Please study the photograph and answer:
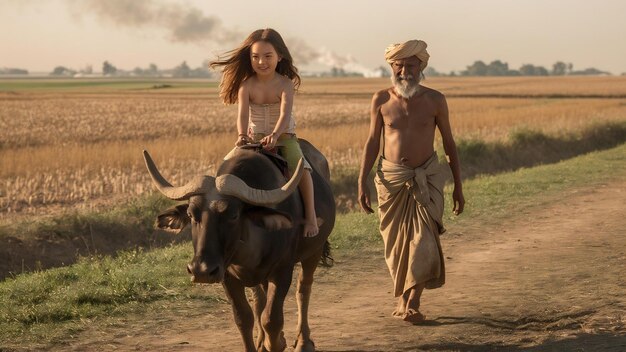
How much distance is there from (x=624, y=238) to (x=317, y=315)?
4.57m

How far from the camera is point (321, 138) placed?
1049 inches

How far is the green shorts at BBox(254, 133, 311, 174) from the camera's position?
6254 millimetres

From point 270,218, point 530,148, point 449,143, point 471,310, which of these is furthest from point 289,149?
point 530,148

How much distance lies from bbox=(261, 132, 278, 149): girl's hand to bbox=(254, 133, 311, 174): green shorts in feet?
0.58

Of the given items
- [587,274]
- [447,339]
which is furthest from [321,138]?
[447,339]

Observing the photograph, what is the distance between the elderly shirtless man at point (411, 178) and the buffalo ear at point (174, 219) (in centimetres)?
218

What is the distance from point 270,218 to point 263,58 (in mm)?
1246

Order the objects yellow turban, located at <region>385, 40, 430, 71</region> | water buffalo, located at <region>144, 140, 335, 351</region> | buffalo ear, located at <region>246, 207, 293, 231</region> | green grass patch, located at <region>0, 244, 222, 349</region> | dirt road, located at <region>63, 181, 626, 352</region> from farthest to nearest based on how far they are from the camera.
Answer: green grass patch, located at <region>0, 244, 222, 349</region>, yellow turban, located at <region>385, 40, 430, 71</region>, dirt road, located at <region>63, 181, 626, 352</region>, buffalo ear, located at <region>246, 207, 293, 231</region>, water buffalo, located at <region>144, 140, 335, 351</region>

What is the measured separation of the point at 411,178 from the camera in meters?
7.28

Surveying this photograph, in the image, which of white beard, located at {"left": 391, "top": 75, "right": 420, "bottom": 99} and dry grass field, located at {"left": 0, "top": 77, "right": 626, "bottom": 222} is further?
dry grass field, located at {"left": 0, "top": 77, "right": 626, "bottom": 222}

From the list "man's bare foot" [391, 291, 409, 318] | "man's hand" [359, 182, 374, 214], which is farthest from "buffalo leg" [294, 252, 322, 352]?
"man's bare foot" [391, 291, 409, 318]

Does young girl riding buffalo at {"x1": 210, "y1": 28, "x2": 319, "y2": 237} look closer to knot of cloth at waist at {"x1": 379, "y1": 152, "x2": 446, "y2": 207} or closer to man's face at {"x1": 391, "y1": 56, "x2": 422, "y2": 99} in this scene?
man's face at {"x1": 391, "y1": 56, "x2": 422, "y2": 99}

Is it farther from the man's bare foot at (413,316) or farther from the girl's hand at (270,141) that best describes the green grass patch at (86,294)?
the girl's hand at (270,141)

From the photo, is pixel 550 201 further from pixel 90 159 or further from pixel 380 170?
pixel 90 159
